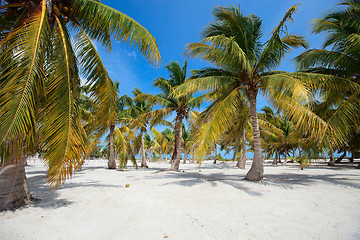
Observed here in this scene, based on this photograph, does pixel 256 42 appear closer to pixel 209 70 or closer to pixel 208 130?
pixel 209 70

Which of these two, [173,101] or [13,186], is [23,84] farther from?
[173,101]

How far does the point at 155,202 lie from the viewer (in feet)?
13.9

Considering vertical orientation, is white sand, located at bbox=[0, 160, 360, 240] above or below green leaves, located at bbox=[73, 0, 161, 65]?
below

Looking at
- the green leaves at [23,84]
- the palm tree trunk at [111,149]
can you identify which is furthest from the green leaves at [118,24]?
the palm tree trunk at [111,149]

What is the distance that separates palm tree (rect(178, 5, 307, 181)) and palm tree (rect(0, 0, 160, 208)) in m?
3.01

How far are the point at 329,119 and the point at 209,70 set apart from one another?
16.7 feet

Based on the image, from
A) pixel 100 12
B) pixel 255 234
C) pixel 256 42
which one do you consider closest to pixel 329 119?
pixel 256 42

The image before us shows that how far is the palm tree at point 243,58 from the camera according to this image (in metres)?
6.59

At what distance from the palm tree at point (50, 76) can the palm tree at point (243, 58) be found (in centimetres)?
301

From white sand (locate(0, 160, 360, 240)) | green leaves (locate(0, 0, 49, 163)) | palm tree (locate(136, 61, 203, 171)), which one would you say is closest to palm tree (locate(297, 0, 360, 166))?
white sand (locate(0, 160, 360, 240))

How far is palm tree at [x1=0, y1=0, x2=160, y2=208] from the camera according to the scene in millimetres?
2760

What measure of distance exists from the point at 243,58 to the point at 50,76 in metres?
6.05

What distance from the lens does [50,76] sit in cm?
353

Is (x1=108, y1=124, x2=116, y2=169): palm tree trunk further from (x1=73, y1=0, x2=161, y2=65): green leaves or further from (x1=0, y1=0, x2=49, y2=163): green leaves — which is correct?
(x1=0, y1=0, x2=49, y2=163): green leaves
